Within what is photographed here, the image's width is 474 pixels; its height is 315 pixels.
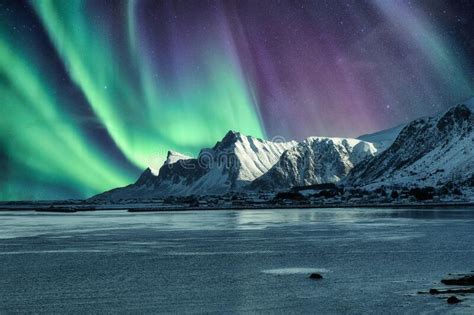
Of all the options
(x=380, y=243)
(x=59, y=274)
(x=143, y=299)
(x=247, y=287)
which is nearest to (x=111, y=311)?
(x=143, y=299)

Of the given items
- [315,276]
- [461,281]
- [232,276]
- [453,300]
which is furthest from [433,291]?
[232,276]

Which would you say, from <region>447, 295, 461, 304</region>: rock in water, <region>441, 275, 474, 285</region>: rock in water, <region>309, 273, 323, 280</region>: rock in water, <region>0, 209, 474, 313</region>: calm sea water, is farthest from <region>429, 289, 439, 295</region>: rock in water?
<region>309, 273, 323, 280</region>: rock in water

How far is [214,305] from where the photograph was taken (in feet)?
107

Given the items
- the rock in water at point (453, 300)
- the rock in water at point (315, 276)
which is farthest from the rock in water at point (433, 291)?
the rock in water at point (315, 276)

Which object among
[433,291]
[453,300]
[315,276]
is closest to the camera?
[453,300]

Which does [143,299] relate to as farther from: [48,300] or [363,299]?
[363,299]

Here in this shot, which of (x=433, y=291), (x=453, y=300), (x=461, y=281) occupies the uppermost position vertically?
(x=461, y=281)

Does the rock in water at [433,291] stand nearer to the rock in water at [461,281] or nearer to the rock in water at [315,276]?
the rock in water at [461,281]

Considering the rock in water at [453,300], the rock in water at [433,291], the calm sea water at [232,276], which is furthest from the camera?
the rock in water at [433,291]

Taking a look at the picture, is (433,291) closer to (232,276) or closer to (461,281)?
(461,281)

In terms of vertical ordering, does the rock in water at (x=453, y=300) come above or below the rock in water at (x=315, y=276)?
below

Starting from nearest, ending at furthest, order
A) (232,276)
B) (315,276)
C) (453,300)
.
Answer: (453,300)
(315,276)
(232,276)

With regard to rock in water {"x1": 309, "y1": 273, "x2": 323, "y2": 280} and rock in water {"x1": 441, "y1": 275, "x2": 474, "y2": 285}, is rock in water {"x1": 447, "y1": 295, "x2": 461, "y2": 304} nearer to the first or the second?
rock in water {"x1": 441, "y1": 275, "x2": 474, "y2": 285}

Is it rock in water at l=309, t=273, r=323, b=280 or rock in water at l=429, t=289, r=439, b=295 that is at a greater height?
rock in water at l=309, t=273, r=323, b=280
